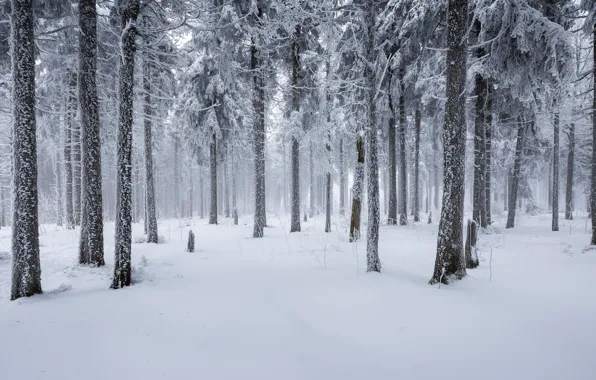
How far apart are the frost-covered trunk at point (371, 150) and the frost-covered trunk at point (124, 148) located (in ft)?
15.6

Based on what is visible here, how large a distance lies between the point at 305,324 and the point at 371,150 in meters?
3.87

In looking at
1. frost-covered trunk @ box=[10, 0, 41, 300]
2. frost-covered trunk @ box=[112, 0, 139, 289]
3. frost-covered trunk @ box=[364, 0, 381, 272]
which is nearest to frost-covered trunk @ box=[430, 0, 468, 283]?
frost-covered trunk @ box=[364, 0, 381, 272]

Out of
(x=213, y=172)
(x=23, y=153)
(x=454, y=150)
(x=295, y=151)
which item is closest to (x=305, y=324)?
(x=454, y=150)

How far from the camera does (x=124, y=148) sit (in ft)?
18.3

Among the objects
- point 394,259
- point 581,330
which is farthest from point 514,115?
point 581,330

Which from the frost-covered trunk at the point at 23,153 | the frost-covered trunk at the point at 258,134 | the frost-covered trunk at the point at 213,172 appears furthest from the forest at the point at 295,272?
the frost-covered trunk at the point at 213,172

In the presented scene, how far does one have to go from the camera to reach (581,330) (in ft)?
12.0

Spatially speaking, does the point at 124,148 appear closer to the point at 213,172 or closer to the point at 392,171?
the point at 213,172

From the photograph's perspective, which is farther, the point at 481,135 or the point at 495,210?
the point at 495,210

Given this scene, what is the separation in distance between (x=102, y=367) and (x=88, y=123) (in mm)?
5978

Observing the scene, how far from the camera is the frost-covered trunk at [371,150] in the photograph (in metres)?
6.21

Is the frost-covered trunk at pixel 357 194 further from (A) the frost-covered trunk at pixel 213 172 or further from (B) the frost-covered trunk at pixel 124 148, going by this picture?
(A) the frost-covered trunk at pixel 213 172

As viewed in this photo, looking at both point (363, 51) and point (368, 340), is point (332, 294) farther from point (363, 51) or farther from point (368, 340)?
point (363, 51)

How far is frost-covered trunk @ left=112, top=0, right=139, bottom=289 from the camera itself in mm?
5574
